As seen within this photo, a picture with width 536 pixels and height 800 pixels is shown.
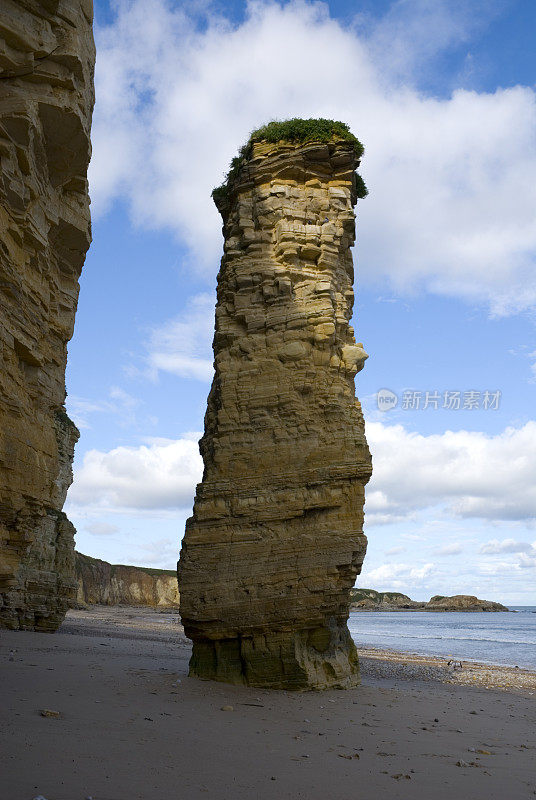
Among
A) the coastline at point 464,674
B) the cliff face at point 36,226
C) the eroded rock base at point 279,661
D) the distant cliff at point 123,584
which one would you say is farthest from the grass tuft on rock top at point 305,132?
the distant cliff at point 123,584

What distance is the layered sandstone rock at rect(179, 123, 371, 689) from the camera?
1281 centimetres

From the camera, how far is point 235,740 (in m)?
8.01

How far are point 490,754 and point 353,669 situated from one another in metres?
5.51

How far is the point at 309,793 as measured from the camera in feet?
20.0

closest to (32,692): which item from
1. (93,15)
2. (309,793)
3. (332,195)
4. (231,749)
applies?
(231,749)

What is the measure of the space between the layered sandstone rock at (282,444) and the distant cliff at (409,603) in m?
131

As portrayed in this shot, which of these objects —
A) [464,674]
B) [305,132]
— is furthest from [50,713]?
[464,674]

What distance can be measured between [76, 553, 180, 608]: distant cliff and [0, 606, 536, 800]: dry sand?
52.9 meters

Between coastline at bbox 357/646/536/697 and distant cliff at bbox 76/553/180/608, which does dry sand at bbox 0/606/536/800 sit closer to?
coastline at bbox 357/646/536/697

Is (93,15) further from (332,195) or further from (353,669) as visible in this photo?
(353,669)

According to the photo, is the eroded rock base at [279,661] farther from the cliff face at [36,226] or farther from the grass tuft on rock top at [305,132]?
the grass tuft on rock top at [305,132]

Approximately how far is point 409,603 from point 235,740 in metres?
162

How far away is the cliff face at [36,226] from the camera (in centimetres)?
596

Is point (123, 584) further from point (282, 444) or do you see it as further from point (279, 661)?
point (282, 444)
